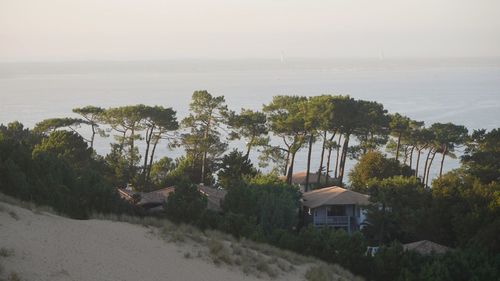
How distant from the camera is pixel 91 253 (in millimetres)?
16453

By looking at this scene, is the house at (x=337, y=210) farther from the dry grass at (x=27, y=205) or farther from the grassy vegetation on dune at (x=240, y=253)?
the dry grass at (x=27, y=205)

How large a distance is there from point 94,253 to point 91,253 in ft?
0.32

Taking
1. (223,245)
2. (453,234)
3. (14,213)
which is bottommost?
(453,234)

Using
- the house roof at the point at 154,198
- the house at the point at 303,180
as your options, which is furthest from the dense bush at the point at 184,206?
the house at the point at 303,180

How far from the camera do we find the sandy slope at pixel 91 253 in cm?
1470

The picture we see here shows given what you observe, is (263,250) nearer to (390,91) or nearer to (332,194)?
(332,194)

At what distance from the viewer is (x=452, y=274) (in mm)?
19062

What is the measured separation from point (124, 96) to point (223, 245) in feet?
392

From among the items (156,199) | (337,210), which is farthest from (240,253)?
(337,210)

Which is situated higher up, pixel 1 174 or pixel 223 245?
pixel 1 174

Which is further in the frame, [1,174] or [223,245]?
[1,174]

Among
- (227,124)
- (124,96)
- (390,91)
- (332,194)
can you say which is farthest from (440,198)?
(390,91)

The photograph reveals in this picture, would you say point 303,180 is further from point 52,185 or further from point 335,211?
point 52,185

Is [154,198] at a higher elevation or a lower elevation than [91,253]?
lower
